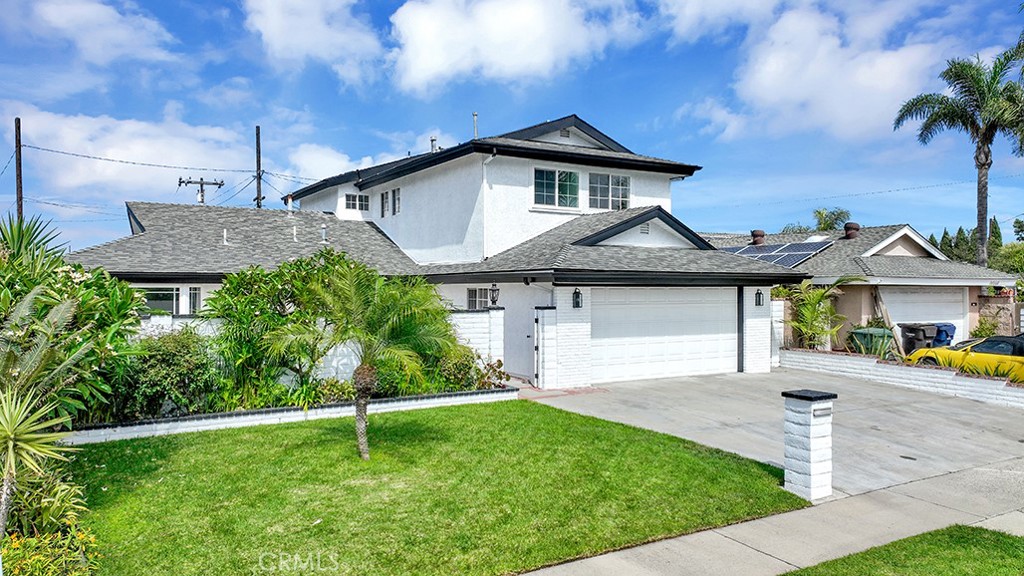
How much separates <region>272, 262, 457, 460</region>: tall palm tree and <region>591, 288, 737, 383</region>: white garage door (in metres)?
8.01

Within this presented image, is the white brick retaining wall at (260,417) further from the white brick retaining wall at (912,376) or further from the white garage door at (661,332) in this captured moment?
the white brick retaining wall at (912,376)

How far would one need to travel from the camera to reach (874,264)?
22.2 metres

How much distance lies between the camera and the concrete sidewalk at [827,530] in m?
5.79

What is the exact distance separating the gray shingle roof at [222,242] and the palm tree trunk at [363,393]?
357 inches

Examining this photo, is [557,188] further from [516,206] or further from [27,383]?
[27,383]

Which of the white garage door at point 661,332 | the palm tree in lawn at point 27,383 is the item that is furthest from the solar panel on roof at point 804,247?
the palm tree in lawn at point 27,383

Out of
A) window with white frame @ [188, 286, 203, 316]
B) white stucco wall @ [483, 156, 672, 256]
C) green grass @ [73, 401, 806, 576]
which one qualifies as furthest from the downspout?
green grass @ [73, 401, 806, 576]

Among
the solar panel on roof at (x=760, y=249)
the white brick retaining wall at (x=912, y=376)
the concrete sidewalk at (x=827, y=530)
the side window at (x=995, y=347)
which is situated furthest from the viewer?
the solar panel on roof at (x=760, y=249)

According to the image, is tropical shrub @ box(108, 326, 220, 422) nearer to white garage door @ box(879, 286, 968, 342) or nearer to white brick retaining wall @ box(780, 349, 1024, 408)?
white brick retaining wall @ box(780, 349, 1024, 408)

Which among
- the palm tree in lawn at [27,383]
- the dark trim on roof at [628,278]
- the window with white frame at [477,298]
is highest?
the dark trim on roof at [628,278]

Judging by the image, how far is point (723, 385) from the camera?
1587 centimetres

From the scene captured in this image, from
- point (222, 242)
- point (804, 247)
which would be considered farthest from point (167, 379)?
point (804, 247)

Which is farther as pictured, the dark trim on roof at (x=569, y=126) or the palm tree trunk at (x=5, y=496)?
the dark trim on roof at (x=569, y=126)

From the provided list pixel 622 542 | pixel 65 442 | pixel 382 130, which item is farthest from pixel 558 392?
pixel 382 130
